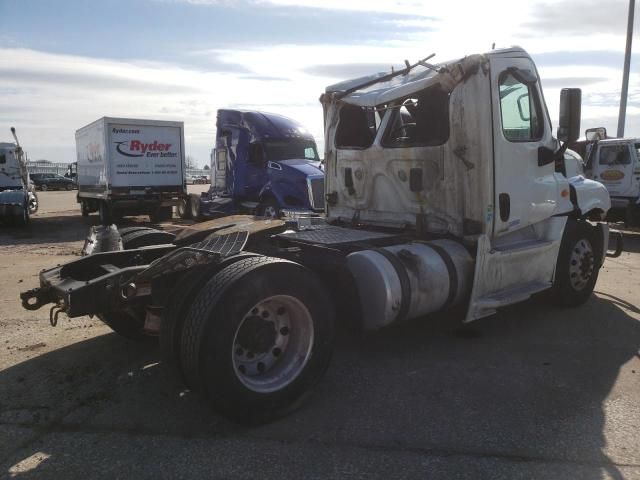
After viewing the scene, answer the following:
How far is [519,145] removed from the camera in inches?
203

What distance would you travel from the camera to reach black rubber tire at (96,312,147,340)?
4.74m

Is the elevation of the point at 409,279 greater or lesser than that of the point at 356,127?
lesser

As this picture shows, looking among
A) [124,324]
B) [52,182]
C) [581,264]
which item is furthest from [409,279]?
[52,182]

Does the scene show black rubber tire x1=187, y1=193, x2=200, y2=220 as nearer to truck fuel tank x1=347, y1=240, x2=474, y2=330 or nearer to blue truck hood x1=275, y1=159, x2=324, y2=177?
blue truck hood x1=275, y1=159, x2=324, y2=177

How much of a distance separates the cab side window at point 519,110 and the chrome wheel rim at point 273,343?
2758 millimetres

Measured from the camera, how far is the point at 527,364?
456 cm

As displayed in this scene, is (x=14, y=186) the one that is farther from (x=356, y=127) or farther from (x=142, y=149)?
(x=356, y=127)

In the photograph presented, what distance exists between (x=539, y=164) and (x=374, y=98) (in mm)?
1773

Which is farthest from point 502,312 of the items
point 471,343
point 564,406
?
point 564,406

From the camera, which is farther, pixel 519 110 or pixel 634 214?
pixel 634 214

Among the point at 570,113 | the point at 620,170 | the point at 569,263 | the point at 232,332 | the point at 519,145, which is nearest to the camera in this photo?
the point at 232,332

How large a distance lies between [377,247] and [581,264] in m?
2.76

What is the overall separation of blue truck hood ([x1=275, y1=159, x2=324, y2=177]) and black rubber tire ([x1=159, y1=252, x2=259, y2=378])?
392 inches

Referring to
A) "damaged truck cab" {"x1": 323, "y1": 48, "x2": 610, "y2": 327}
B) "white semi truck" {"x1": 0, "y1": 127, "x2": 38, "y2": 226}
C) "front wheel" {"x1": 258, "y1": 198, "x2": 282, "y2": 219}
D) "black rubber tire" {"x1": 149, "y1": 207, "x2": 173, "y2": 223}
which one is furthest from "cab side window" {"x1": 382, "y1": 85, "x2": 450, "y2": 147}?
"white semi truck" {"x1": 0, "y1": 127, "x2": 38, "y2": 226}
